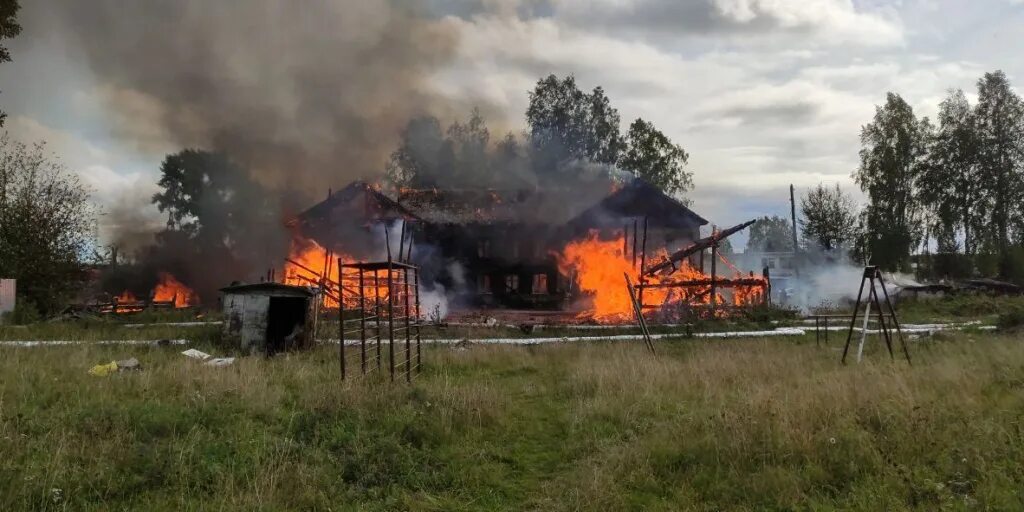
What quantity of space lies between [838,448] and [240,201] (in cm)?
4432

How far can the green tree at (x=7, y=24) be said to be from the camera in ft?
60.7

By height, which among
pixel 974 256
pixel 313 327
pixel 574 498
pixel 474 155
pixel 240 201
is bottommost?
pixel 574 498

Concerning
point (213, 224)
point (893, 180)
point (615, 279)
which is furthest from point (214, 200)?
point (893, 180)

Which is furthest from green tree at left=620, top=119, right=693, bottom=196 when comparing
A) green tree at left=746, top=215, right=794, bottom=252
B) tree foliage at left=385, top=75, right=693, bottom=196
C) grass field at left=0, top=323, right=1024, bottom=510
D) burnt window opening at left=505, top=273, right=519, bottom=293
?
green tree at left=746, top=215, right=794, bottom=252

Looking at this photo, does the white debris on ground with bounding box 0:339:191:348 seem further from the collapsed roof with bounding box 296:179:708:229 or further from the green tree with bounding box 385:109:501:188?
the green tree with bounding box 385:109:501:188

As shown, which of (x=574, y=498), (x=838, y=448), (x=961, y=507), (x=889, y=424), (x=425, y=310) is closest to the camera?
(x=961, y=507)

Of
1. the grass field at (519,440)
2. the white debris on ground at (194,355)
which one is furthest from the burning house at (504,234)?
the grass field at (519,440)

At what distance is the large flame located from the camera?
2477 centimetres

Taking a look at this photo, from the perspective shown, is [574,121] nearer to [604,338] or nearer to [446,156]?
[446,156]

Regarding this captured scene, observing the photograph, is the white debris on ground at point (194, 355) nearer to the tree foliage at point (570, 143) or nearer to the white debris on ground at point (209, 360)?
the white debris on ground at point (209, 360)

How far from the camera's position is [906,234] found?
1700 inches

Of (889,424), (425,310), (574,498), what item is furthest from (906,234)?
(574,498)

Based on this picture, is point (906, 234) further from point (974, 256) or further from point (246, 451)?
point (246, 451)

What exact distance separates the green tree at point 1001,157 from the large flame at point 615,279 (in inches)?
1035
